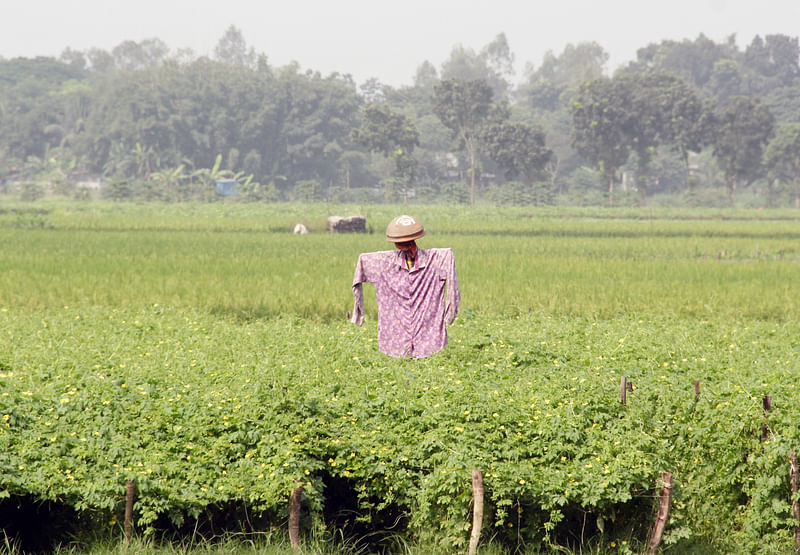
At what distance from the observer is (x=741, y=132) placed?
59000mm

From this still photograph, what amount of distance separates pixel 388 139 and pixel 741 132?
24.9 metres

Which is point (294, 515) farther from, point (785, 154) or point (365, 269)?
point (785, 154)

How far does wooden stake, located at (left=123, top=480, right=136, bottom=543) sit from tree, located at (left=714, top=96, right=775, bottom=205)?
59739 mm

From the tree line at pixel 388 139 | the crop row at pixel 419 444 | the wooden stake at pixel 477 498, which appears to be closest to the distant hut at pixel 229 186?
the tree line at pixel 388 139

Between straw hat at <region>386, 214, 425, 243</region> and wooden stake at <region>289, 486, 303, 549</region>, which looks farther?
straw hat at <region>386, 214, 425, 243</region>

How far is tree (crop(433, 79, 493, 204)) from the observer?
6269cm

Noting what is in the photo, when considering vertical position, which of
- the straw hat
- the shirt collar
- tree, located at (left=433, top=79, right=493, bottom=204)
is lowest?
the shirt collar

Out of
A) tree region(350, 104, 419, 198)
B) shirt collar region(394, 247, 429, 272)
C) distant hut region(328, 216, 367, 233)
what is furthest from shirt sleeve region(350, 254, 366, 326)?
tree region(350, 104, 419, 198)

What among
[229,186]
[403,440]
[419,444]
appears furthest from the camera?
[229,186]

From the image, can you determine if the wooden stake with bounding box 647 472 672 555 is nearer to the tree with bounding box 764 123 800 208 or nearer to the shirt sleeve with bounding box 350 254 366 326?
the shirt sleeve with bounding box 350 254 366 326

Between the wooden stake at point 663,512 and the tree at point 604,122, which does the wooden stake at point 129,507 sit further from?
the tree at point 604,122

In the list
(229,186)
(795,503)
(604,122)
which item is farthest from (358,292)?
(229,186)

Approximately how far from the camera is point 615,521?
5.22m

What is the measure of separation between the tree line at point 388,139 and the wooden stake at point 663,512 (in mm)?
54582
